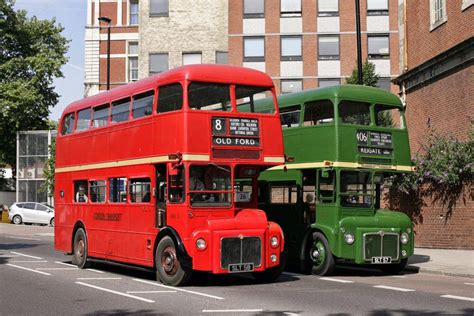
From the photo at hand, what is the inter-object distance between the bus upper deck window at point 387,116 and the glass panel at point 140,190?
545 cm

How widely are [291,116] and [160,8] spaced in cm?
3661

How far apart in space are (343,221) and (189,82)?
465 centimetres

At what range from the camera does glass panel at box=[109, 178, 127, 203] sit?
50.2 ft

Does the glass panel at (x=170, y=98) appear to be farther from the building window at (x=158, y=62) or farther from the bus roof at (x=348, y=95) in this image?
the building window at (x=158, y=62)

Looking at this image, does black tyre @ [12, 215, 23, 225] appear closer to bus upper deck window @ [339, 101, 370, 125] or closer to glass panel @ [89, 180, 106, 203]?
glass panel @ [89, 180, 106, 203]

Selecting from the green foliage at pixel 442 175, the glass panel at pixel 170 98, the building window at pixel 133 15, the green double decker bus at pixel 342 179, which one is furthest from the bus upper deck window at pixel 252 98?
the building window at pixel 133 15

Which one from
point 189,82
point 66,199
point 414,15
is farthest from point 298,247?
point 414,15

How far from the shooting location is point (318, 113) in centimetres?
1606

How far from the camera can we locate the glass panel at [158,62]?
2014 inches

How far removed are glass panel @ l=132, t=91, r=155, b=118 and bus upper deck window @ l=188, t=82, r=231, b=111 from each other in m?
1.21

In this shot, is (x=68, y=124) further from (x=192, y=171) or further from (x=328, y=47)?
(x=328, y=47)

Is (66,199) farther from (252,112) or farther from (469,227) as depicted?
(469,227)

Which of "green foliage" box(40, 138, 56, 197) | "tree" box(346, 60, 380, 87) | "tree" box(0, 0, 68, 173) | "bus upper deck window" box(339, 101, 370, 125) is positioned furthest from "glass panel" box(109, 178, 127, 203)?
"tree" box(0, 0, 68, 173)

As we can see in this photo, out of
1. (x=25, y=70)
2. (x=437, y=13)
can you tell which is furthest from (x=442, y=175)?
(x=25, y=70)
